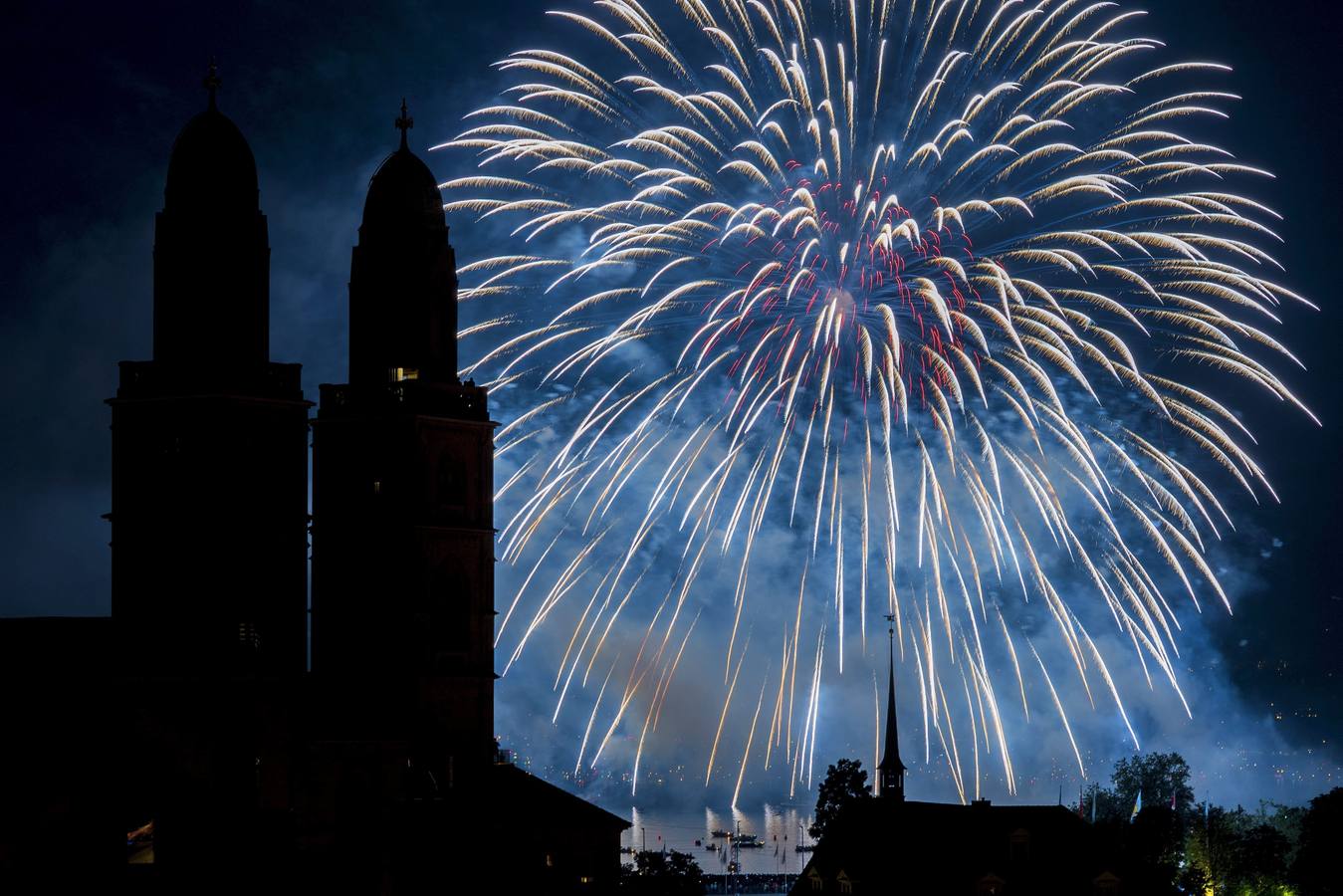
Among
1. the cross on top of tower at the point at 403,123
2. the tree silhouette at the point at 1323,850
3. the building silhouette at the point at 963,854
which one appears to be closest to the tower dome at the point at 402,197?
the cross on top of tower at the point at 403,123

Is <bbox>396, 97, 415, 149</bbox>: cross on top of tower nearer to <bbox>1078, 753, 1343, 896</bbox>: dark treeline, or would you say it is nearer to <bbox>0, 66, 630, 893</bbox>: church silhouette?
<bbox>0, 66, 630, 893</bbox>: church silhouette

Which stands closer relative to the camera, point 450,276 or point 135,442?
point 135,442

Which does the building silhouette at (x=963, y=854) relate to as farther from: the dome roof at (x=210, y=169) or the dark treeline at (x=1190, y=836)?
the dome roof at (x=210, y=169)

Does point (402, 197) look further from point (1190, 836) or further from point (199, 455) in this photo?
point (1190, 836)

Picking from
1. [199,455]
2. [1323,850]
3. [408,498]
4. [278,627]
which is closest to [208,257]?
[199,455]

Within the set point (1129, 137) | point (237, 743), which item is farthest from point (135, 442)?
point (1129, 137)

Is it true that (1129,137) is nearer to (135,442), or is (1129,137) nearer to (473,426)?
(473,426)
